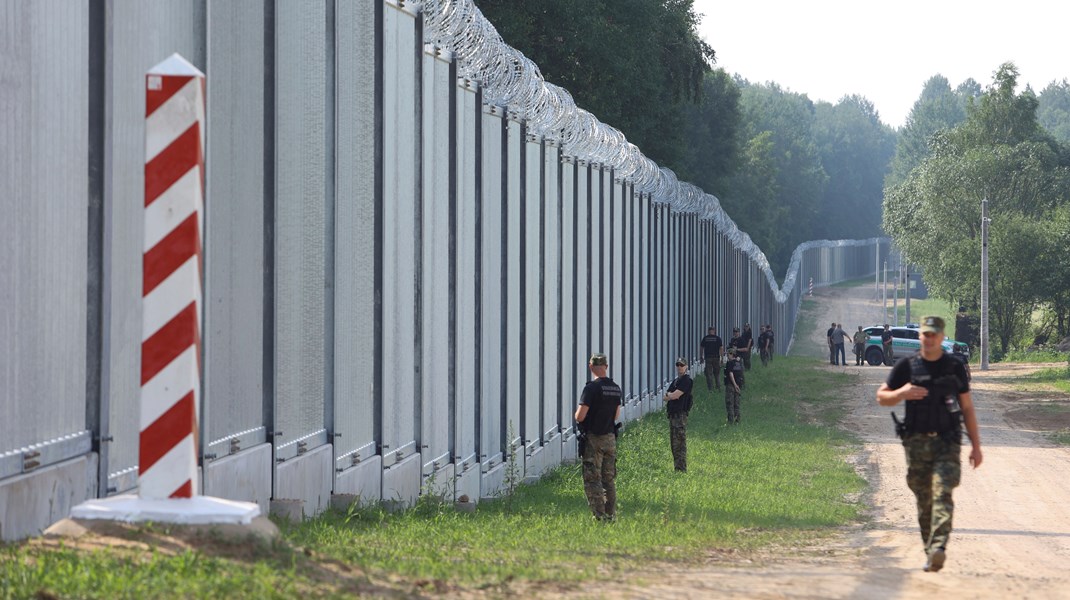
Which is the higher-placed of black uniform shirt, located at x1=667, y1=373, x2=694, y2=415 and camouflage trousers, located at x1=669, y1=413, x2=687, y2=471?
black uniform shirt, located at x1=667, y1=373, x2=694, y2=415

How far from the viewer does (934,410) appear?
33.1 ft

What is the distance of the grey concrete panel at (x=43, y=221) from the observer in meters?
7.38

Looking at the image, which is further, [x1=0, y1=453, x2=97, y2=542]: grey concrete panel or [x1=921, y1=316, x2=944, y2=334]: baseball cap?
[x1=921, y1=316, x2=944, y2=334]: baseball cap

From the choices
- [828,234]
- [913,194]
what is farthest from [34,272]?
[828,234]

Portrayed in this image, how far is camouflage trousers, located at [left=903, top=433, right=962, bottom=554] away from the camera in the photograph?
991 centimetres

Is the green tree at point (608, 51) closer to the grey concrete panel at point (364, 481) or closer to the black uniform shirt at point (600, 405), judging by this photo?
the black uniform shirt at point (600, 405)

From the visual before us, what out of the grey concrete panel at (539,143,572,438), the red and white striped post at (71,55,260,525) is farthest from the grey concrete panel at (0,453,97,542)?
the grey concrete panel at (539,143,572,438)

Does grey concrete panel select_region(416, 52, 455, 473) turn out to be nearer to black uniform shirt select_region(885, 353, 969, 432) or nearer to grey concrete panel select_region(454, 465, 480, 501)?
grey concrete panel select_region(454, 465, 480, 501)

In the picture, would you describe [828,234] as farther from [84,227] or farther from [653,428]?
[84,227]

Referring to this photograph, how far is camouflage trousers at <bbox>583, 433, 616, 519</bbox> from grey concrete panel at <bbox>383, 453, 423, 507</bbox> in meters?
1.49

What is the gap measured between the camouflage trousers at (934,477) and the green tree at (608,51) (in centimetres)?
2993

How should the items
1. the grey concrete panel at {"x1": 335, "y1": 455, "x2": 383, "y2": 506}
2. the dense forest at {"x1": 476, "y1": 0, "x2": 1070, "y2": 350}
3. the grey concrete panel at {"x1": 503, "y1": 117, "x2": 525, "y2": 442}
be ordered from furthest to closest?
1. the dense forest at {"x1": 476, "y1": 0, "x2": 1070, "y2": 350}
2. the grey concrete panel at {"x1": 503, "y1": 117, "x2": 525, "y2": 442}
3. the grey concrete panel at {"x1": 335, "y1": 455, "x2": 383, "y2": 506}

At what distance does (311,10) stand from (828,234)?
548ft

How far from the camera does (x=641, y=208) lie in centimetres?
3105
